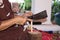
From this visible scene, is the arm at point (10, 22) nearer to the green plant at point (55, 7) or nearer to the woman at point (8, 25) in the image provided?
the woman at point (8, 25)

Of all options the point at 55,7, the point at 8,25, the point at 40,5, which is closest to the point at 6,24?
the point at 8,25

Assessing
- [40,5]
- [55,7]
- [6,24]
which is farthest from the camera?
[55,7]

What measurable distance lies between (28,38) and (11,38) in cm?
20

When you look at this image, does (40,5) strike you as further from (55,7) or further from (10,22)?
(10,22)

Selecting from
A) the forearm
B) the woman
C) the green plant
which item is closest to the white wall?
the green plant

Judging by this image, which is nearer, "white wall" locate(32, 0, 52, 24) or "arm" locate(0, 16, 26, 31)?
"arm" locate(0, 16, 26, 31)

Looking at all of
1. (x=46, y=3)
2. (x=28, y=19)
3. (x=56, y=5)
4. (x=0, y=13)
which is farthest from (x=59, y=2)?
(x=0, y=13)

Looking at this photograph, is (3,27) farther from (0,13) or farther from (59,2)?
(59,2)

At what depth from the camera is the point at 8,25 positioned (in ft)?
3.85

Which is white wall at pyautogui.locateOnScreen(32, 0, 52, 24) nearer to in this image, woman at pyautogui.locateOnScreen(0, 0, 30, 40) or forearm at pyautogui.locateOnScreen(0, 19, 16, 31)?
woman at pyautogui.locateOnScreen(0, 0, 30, 40)

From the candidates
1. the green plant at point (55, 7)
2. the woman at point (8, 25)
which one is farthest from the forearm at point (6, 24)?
the green plant at point (55, 7)

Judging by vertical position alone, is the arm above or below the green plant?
above

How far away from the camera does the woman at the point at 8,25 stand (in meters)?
1.15

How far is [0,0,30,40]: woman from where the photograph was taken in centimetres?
115
